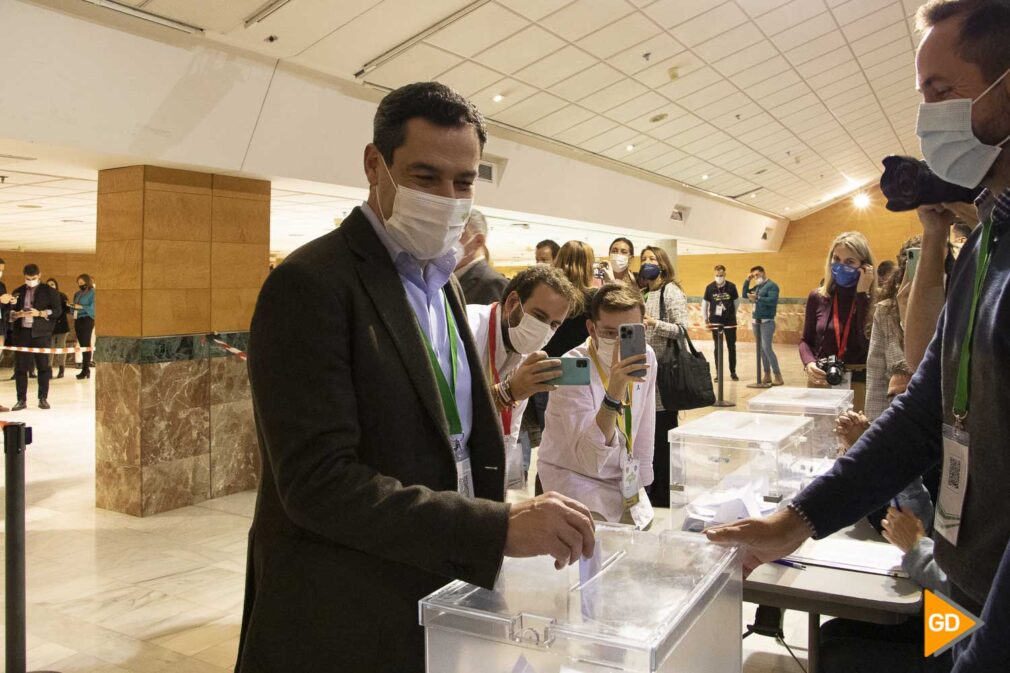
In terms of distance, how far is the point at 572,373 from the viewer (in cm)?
191

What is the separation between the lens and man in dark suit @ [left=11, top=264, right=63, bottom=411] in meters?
9.85

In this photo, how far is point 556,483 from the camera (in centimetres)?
287

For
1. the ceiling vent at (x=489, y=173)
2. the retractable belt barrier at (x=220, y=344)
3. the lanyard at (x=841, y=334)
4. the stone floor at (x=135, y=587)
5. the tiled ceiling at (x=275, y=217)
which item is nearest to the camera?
the stone floor at (x=135, y=587)

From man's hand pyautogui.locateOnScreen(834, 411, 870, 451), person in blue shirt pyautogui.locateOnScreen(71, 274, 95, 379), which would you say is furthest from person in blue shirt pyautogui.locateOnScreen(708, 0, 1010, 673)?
person in blue shirt pyautogui.locateOnScreen(71, 274, 95, 379)

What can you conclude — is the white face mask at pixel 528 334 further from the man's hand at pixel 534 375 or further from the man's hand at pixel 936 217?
the man's hand at pixel 936 217

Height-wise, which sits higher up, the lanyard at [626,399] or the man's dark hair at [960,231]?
the man's dark hair at [960,231]

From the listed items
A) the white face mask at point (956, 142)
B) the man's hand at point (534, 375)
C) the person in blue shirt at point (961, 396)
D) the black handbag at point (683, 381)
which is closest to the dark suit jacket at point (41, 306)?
the black handbag at point (683, 381)

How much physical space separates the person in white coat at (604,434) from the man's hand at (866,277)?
7.54 ft

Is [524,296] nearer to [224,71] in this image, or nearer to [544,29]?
[224,71]

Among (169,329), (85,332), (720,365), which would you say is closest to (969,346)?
(169,329)

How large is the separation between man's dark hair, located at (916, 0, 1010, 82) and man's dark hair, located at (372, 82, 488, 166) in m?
0.87

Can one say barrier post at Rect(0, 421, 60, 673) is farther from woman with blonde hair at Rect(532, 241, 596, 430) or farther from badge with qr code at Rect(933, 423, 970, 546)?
badge with qr code at Rect(933, 423, 970, 546)

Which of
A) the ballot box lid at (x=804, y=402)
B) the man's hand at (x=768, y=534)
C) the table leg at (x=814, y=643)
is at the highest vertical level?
the ballot box lid at (x=804, y=402)

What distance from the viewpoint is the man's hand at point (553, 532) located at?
1022 millimetres
